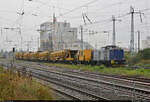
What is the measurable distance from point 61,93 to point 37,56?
4680 centimetres

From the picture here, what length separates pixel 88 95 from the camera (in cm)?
1106

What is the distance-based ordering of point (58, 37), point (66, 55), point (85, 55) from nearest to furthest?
1. point (85, 55)
2. point (66, 55)
3. point (58, 37)

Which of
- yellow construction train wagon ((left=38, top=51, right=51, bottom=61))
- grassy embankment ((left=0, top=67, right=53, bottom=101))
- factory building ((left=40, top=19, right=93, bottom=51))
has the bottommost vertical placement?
grassy embankment ((left=0, top=67, right=53, bottom=101))

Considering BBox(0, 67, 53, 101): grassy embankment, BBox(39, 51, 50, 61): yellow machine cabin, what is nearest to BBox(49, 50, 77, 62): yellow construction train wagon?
BBox(39, 51, 50, 61): yellow machine cabin

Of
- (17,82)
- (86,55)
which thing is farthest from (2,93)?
(86,55)

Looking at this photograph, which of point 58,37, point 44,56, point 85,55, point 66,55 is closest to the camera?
point 85,55

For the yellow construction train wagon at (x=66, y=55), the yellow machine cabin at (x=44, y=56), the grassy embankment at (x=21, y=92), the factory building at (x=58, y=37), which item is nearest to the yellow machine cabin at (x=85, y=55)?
the yellow construction train wagon at (x=66, y=55)

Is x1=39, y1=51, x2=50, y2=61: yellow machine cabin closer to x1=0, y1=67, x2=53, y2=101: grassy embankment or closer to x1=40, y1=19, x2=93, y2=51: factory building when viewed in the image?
x1=40, y1=19, x2=93, y2=51: factory building

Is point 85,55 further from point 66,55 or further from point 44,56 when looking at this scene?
point 44,56

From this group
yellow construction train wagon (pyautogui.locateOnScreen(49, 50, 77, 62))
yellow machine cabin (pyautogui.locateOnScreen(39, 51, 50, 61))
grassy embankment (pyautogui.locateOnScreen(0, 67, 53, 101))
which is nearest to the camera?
grassy embankment (pyautogui.locateOnScreen(0, 67, 53, 101))

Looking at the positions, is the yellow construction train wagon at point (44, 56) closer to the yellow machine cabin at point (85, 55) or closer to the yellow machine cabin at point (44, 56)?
the yellow machine cabin at point (44, 56)

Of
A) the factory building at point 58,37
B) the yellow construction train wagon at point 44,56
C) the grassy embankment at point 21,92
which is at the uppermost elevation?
the factory building at point 58,37

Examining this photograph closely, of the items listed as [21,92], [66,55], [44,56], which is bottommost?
[21,92]

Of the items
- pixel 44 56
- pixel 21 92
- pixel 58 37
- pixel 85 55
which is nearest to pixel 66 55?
pixel 85 55
